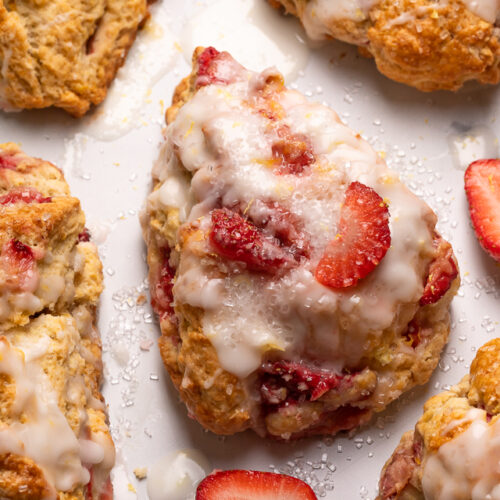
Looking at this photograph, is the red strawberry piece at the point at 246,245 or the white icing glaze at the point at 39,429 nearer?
the white icing glaze at the point at 39,429

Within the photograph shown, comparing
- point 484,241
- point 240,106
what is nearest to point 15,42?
point 240,106

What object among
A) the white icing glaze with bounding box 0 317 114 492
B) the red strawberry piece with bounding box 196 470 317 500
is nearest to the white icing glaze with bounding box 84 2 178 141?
the white icing glaze with bounding box 0 317 114 492

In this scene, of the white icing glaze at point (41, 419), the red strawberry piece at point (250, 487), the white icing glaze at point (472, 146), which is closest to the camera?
the white icing glaze at point (41, 419)

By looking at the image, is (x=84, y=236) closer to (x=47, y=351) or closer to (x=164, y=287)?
(x=164, y=287)

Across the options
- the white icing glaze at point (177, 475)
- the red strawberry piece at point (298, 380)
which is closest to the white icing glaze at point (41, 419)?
the white icing glaze at point (177, 475)

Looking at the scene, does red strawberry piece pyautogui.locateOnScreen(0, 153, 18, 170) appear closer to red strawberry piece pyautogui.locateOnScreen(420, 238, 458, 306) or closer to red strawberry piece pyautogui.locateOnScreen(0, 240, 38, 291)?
red strawberry piece pyautogui.locateOnScreen(0, 240, 38, 291)

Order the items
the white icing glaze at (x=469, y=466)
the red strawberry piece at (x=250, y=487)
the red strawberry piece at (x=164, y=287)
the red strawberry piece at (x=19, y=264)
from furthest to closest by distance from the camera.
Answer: the red strawberry piece at (x=164, y=287)
the red strawberry piece at (x=250, y=487)
the red strawberry piece at (x=19, y=264)
the white icing glaze at (x=469, y=466)

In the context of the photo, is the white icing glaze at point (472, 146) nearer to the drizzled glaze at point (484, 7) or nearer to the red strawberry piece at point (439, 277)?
the drizzled glaze at point (484, 7)
